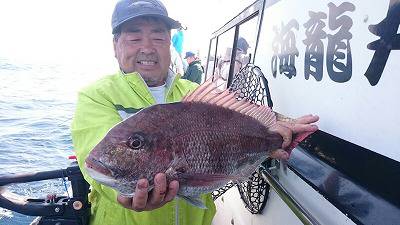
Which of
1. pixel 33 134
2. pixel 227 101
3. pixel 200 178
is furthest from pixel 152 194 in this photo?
pixel 33 134

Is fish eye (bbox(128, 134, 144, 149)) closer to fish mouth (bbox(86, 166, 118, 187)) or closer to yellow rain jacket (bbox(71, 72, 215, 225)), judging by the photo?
fish mouth (bbox(86, 166, 118, 187))

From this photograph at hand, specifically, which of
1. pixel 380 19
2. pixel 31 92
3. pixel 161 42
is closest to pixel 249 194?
pixel 161 42

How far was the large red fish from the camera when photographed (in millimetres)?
1518

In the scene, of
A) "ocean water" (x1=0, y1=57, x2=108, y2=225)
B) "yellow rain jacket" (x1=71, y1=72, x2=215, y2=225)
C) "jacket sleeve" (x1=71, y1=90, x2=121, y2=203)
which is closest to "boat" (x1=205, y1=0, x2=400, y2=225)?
"yellow rain jacket" (x1=71, y1=72, x2=215, y2=225)

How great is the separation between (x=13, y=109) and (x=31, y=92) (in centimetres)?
533

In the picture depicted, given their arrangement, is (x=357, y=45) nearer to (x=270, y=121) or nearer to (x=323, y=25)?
(x=323, y=25)

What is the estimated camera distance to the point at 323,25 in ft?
6.29

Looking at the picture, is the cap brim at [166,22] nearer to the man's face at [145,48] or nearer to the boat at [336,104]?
the man's face at [145,48]

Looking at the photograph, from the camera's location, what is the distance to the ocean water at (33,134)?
6.89 metres

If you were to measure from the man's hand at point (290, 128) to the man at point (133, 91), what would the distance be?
28mm

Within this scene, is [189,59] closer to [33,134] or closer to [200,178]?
[33,134]

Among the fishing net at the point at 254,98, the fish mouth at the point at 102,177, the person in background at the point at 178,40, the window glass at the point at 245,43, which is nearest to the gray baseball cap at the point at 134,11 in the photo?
the fishing net at the point at 254,98

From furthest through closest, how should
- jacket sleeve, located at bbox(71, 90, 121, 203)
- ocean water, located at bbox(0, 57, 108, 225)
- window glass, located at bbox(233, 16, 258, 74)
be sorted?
ocean water, located at bbox(0, 57, 108, 225) → window glass, located at bbox(233, 16, 258, 74) → jacket sleeve, located at bbox(71, 90, 121, 203)

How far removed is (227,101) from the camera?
1.91m
